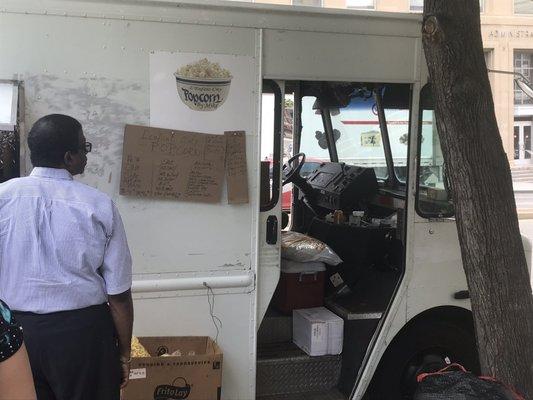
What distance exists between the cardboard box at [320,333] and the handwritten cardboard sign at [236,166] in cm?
97

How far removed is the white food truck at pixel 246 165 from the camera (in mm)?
2877

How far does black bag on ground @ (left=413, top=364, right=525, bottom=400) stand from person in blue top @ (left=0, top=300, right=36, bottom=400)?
4.68 feet

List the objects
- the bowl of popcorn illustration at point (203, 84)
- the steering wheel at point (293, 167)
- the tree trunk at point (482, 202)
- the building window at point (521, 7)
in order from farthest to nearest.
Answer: the building window at point (521, 7) → the steering wheel at point (293, 167) → the bowl of popcorn illustration at point (203, 84) → the tree trunk at point (482, 202)

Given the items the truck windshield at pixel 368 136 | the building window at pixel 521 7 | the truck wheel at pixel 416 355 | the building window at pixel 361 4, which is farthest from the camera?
the building window at pixel 521 7

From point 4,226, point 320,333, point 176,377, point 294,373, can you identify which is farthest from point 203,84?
point 294,373

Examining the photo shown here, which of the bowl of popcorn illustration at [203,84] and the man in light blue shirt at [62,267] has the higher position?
the bowl of popcorn illustration at [203,84]

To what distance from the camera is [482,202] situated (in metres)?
2.81

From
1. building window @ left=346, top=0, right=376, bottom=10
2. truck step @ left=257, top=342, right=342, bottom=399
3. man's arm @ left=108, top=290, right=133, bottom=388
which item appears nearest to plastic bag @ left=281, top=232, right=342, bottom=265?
truck step @ left=257, top=342, right=342, bottom=399

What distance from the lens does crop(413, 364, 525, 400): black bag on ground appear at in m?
2.05

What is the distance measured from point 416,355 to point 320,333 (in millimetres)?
665

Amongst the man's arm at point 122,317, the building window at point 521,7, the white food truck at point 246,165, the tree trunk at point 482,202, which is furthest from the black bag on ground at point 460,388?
the building window at point 521,7

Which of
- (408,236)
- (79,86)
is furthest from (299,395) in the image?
(79,86)

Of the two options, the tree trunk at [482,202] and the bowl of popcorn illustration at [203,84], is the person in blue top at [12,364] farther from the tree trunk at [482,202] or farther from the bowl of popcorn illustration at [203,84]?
the tree trunk at [482,202]

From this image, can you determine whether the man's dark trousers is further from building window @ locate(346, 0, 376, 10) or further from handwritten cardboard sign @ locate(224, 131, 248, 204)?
building window @ locate(346, 0, 376, 10)
